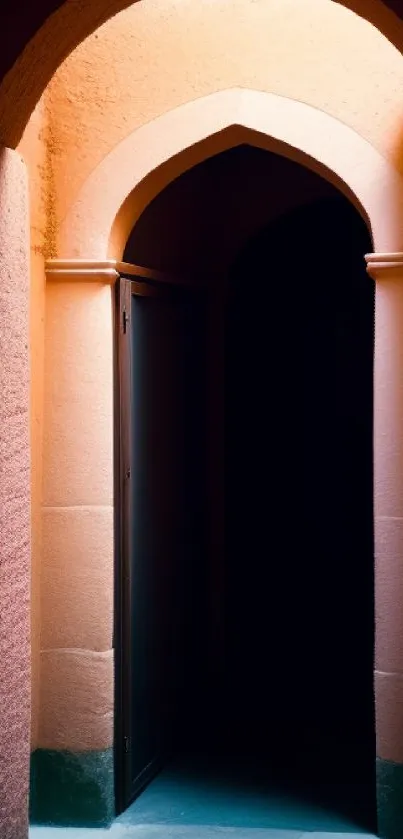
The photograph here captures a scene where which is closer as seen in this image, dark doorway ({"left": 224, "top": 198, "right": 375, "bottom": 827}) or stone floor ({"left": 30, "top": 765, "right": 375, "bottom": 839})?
stone floor ({"left": 30, "top": 765, "right": 375, "bottom": 839})

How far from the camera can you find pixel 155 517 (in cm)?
650

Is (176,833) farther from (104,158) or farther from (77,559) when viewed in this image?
(104,158)

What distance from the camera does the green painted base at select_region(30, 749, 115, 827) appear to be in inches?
225

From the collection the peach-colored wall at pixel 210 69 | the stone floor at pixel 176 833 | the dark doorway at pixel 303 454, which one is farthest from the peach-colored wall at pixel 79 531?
the dark doorway at pixel 303 454

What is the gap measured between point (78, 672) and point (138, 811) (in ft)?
2.70

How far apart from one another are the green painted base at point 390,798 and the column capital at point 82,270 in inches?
104

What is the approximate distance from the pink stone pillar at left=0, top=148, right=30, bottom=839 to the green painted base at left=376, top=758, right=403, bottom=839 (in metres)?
2.47

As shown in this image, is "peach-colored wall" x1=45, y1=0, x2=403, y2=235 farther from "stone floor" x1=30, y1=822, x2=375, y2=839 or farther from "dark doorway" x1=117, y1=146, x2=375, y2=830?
"stone floor" x1=30, y1=822, x2=375, y2=839

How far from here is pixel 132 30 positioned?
5.71 m

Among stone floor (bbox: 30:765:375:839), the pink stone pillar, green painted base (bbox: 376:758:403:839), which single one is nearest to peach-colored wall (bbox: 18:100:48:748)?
A: stone floor (bbox: 30:765:375:839)

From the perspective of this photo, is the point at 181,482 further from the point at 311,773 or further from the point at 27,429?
the point at 27,429

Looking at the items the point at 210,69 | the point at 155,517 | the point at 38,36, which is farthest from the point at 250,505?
the point at 38,36

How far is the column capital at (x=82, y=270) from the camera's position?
5715 millimetres

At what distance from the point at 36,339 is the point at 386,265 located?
1694 millimetres
